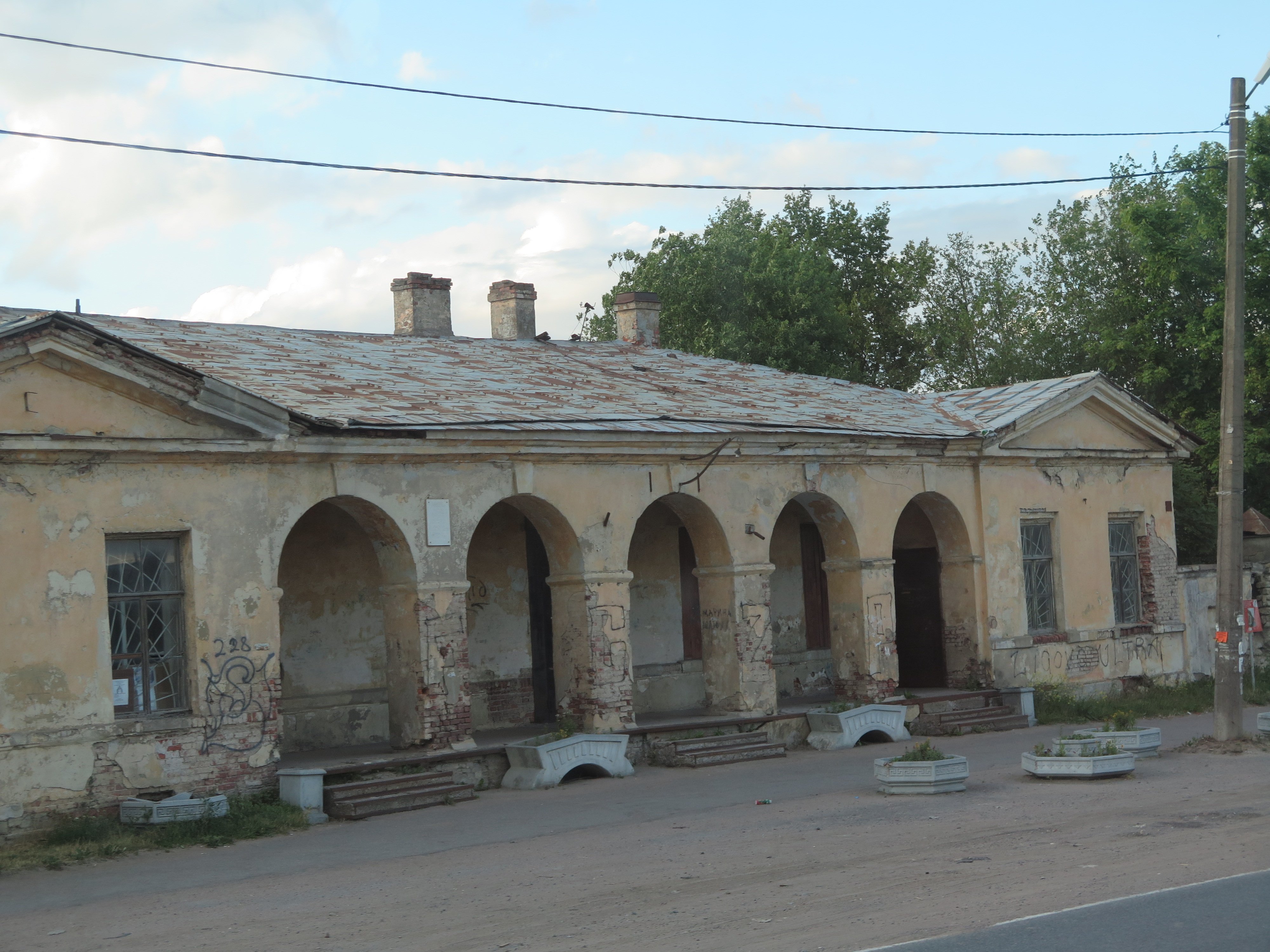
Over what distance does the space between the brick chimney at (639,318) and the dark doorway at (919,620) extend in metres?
5.67

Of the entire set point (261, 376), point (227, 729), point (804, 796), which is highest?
point (261, 376)

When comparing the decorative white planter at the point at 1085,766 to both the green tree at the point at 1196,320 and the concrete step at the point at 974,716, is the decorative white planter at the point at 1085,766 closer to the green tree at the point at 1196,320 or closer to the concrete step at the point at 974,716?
the concrete step at the point at 974,716

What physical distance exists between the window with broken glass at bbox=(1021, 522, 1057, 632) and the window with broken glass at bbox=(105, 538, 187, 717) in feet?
39.6

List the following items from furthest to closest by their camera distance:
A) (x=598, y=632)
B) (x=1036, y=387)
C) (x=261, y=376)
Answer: (x=1036, y=387)
(x=598, y=632)
(x=261, y=376)

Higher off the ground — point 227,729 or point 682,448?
point 682,448

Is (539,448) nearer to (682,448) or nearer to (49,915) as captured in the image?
(682,448)

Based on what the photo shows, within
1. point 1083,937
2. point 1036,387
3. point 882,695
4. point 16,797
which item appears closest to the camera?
point 1083,937

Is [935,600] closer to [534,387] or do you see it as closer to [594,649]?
[594,649]

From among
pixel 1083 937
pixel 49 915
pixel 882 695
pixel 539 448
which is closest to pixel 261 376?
pixel 539 448

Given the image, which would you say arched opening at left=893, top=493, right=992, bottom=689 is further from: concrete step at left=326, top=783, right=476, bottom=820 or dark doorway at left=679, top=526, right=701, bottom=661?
concrete step at left=326, top=783, right=476, bottom=820

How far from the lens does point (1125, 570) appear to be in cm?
2127

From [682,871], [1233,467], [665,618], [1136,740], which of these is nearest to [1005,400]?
[1233,467]

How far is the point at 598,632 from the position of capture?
15.1m

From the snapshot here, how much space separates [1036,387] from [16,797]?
50.0 ft
